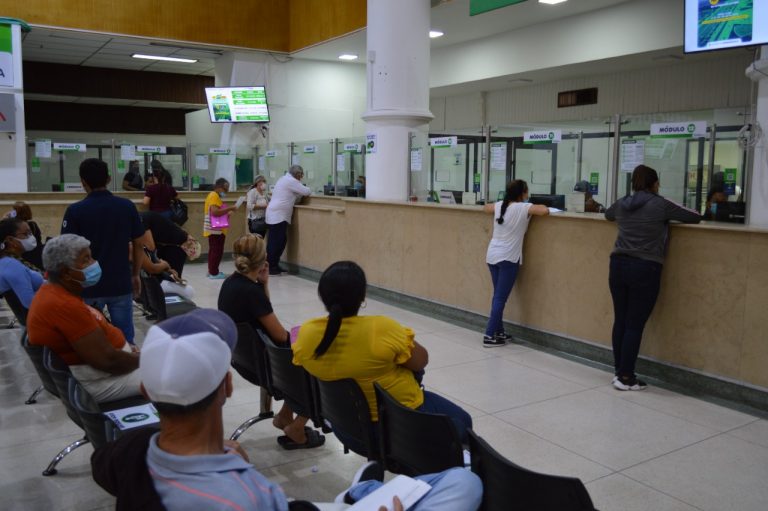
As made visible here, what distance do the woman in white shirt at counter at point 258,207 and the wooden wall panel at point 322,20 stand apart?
2966 millimetres

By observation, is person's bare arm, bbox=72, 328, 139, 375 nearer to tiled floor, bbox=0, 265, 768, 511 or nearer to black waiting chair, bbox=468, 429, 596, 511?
tiled floor, bbox=0, 265, 768, 511

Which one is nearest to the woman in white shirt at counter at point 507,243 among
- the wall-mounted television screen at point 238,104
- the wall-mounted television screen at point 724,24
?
the wall-mounted television screen at point 724,24

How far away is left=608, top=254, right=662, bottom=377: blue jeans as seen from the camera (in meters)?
4.52

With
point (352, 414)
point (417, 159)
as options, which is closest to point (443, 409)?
point (352, 414)

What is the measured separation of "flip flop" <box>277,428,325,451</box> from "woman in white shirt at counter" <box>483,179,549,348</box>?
98.2 inches

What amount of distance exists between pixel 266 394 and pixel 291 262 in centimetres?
649

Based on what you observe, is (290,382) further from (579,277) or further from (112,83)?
(112,83)

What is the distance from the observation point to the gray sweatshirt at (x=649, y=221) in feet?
14.7

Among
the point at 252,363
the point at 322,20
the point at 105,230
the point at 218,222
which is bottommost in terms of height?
the point at 252,363

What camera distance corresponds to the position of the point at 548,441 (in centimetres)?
377

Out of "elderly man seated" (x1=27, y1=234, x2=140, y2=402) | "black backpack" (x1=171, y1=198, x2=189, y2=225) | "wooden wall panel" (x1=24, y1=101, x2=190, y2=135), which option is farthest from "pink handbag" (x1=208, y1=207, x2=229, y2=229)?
"wooden wall panel" (x1=24, y1=101, x2=190, y2=135)

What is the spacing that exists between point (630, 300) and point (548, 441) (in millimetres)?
1379

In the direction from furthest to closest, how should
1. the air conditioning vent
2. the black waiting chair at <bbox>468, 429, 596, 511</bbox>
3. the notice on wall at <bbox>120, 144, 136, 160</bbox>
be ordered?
the air conditioning vent, the notice on wall at <bbox>120, 144, 136, 160</bbox>, the black waiting chair at <bbox>468, 429, 596, 511</bbox>

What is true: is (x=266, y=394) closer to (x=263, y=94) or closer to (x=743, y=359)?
(x=743, y=359)
